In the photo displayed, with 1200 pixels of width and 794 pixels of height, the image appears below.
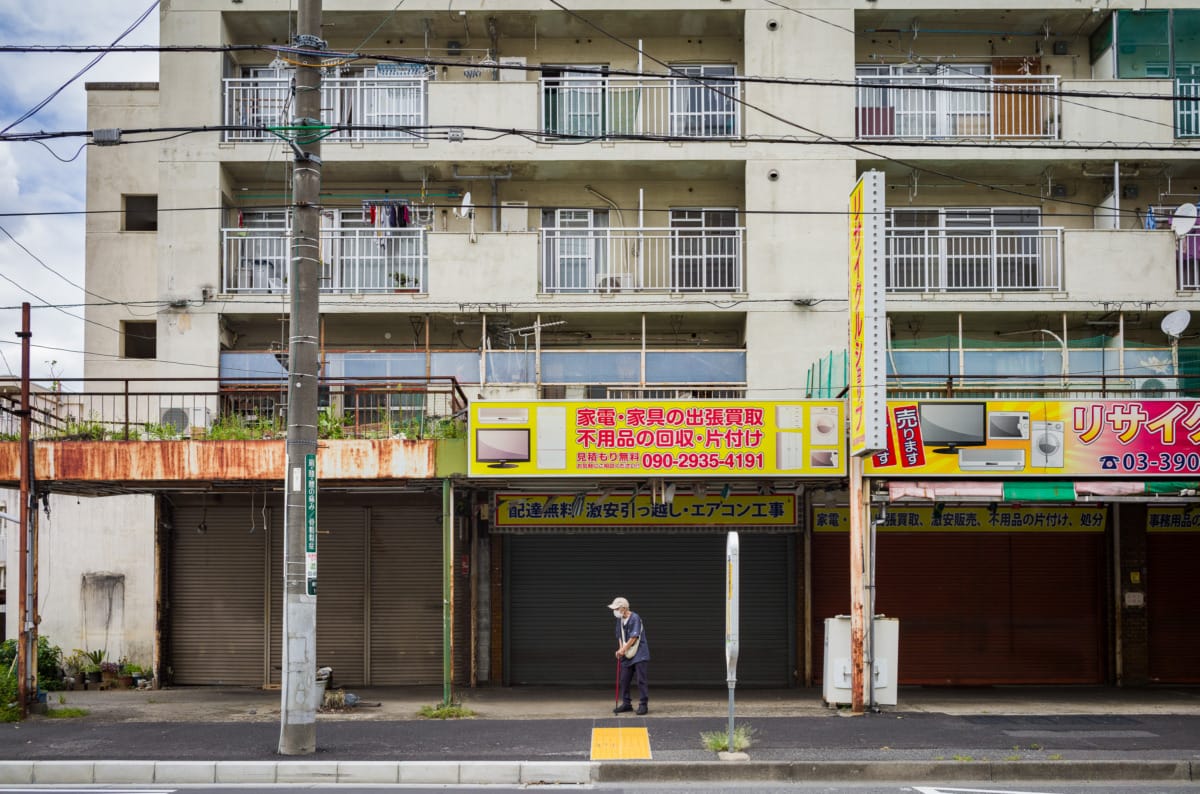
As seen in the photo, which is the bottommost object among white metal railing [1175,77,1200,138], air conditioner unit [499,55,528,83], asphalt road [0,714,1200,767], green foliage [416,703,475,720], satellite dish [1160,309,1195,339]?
green foliage [416,703,475,720]

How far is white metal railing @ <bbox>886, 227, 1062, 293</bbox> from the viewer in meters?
22.1

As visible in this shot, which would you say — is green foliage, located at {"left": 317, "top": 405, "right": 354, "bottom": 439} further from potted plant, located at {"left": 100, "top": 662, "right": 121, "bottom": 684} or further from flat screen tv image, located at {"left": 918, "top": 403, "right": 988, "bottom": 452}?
flat screen tv image, located at {"left": 918, "top": 403, "right": 988, "bottom": 452}

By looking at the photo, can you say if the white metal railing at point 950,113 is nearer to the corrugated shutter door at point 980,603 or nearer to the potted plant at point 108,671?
the corrugated shutter door at point 980,603

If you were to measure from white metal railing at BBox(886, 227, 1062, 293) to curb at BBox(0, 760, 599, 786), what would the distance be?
12.9 m

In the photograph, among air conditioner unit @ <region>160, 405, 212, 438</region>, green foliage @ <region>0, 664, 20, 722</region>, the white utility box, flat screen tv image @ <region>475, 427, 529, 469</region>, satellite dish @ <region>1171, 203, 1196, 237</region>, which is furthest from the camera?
satellite dish @ <region>1171, 203, 1196, 237</region>

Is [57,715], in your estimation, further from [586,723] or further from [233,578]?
[586,723]

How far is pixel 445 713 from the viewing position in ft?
52.0

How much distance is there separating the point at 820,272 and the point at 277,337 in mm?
10128

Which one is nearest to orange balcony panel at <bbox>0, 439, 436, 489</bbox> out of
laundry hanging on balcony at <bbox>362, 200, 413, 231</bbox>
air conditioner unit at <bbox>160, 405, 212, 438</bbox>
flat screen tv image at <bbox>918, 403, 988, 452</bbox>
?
air conditioner unit at <bbox>160, 405, 212, 438</bbox>

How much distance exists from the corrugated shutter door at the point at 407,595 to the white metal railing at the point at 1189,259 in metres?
14.0

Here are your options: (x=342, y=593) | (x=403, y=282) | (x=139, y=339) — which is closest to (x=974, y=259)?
(x=403, y=282)

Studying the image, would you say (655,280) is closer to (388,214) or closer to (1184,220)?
(388,214)

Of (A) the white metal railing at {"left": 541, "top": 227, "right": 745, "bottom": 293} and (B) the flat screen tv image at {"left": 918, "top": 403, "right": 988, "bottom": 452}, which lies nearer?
(B) the flat screen tv image at {"left": 918, "top": 403, "right": 988, "bottom": 452}

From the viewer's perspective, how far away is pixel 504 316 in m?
22.2
